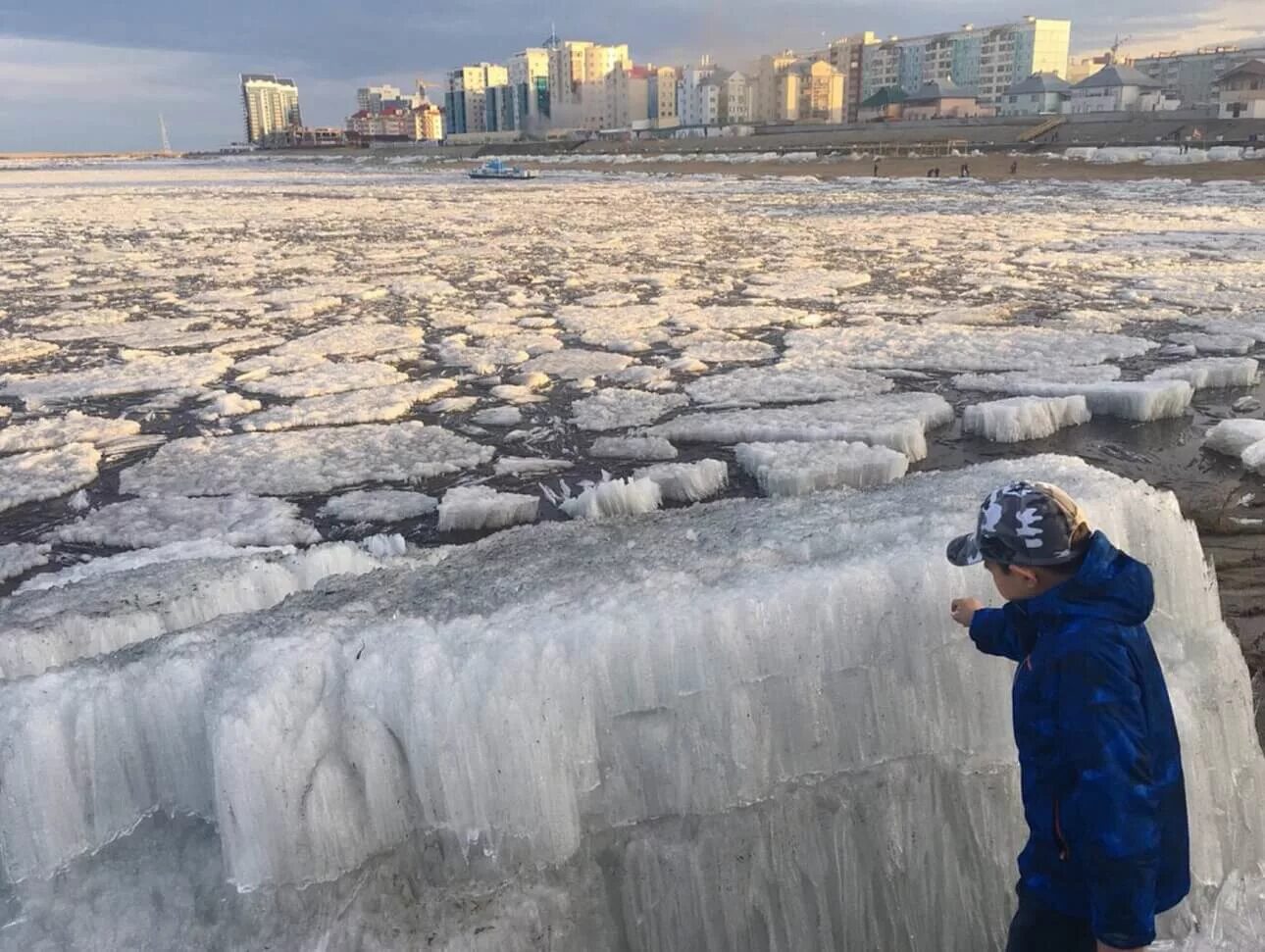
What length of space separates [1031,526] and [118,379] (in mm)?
6194

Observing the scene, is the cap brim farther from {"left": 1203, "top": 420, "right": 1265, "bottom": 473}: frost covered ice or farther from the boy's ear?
{"left": 1203, "top": 420, "right": 1265, "bottom": 473}: frost covered ice

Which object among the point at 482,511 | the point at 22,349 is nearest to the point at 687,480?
the point at 482,511

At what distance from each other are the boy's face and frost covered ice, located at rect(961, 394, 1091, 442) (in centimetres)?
335

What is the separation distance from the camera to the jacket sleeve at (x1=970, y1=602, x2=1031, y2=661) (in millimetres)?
1728

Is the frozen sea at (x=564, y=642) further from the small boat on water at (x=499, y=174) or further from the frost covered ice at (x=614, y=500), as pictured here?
the small boat on water at (x=499, y=174)

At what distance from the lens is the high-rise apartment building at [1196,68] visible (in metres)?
72.1

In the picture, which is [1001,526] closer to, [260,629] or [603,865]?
[603,865]

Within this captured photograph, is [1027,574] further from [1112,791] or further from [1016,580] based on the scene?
[1112,791]

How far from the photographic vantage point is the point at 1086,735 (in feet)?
4.92

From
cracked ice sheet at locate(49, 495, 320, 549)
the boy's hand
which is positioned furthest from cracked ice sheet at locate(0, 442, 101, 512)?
the boy's hand

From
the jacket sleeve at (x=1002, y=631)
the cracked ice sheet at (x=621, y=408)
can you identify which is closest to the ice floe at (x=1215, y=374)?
the cracked ice sheet at (x=621, y=408)

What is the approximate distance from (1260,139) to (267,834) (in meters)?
38.7

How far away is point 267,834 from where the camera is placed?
1.91 metres

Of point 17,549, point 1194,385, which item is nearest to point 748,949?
point 17,549
